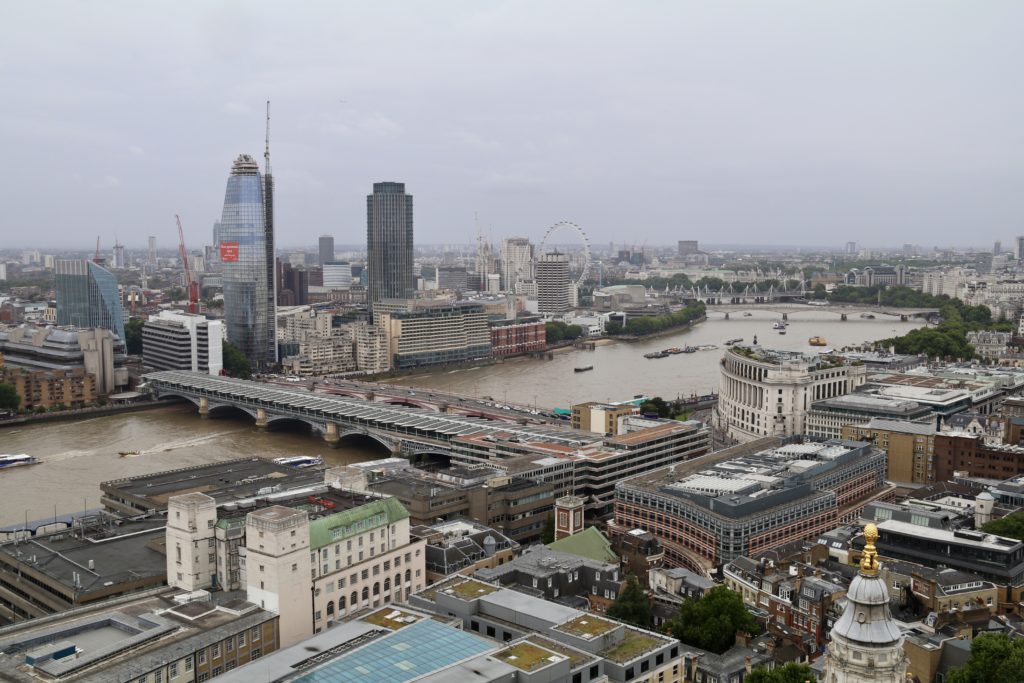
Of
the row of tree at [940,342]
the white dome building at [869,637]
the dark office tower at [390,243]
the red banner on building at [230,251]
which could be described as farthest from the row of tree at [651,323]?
the white dome building at [869,637]

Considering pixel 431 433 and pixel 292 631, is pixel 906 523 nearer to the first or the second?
pixel 292 631

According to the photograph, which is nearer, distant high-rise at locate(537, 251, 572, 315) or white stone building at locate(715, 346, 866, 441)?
white stone building at locate(715, 346, 866, 441)

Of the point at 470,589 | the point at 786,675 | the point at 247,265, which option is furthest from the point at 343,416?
the point at 247,265

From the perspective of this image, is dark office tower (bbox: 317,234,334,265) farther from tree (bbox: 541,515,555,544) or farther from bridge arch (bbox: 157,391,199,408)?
tree (bbox: 541,515,555,544)

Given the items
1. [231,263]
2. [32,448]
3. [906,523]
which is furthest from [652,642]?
[231,263]

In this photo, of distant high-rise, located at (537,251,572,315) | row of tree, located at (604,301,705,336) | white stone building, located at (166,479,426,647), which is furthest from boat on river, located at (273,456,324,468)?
distant high-rise, located at (537,251,572,315)

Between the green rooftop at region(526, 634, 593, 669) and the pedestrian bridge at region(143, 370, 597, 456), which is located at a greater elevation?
the green rooftop at region(526, 634, 593, 669)
